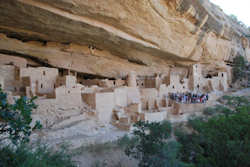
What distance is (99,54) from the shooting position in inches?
495

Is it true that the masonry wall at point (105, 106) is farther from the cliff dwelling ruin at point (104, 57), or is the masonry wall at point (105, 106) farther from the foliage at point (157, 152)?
the foliage at point (157, 152)

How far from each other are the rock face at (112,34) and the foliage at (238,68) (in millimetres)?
4101

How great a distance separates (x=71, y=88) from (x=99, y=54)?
4.65 meters

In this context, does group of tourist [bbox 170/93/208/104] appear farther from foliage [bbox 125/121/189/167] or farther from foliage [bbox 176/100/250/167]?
foliage [bbox 125/121/189/167]

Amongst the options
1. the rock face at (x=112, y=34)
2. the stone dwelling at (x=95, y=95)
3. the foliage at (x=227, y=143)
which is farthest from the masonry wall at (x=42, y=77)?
the foliage at (x=227, y=143)

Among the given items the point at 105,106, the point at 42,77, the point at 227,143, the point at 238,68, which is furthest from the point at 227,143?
the point at 238,68

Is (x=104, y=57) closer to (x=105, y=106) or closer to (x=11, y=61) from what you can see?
(x=105, y=106)

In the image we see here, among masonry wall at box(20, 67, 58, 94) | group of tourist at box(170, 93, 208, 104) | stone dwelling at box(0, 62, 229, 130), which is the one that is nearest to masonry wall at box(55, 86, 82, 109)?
stone dwelling at box(0, 62, 229, 130)

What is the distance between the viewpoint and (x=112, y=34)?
997 cm

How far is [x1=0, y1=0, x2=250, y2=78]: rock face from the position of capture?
8055 mm

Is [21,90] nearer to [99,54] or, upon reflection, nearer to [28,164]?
[99,54]

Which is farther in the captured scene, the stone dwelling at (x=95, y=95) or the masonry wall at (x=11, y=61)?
the masonry wall at (x=11, y=61)

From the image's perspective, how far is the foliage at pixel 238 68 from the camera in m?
19.0

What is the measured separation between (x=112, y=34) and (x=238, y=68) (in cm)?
1463
